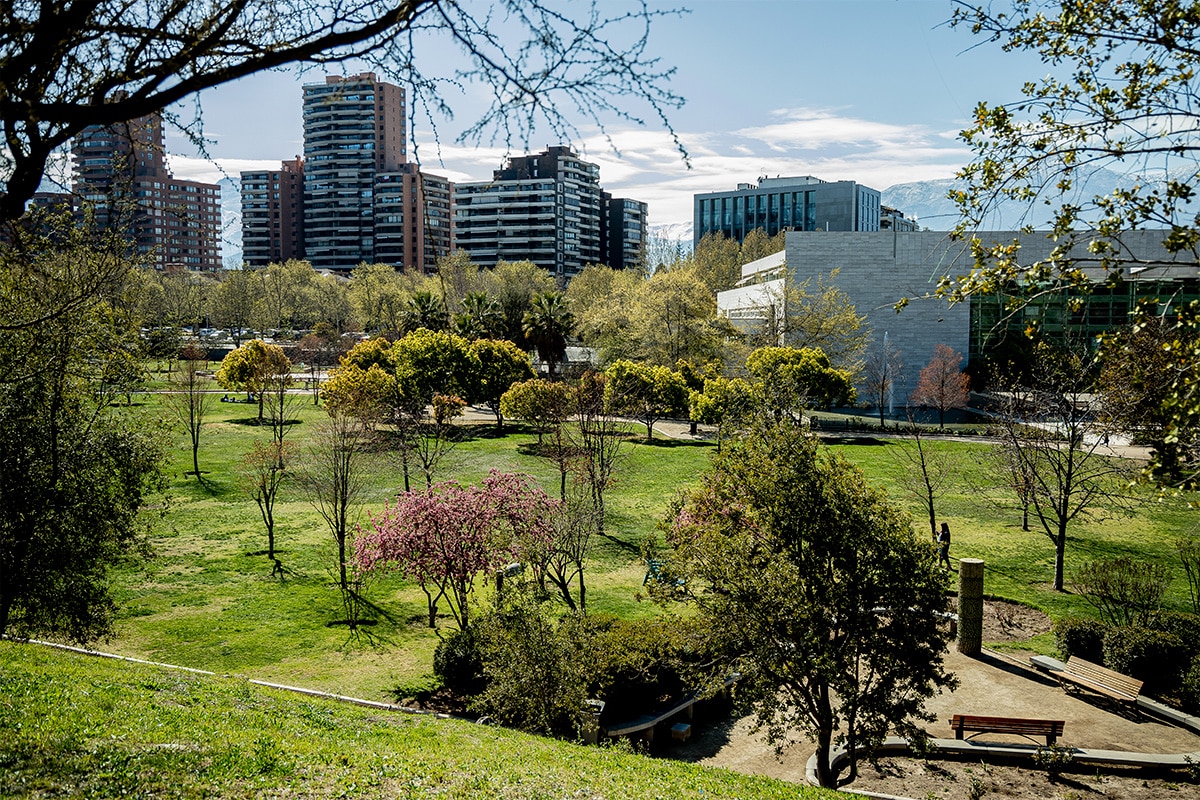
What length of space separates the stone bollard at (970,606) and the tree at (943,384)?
2964cm

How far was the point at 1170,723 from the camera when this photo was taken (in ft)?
42.9

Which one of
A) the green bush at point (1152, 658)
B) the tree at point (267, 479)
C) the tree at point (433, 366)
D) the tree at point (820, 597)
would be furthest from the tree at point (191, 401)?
the green bush at point (1152, 658)

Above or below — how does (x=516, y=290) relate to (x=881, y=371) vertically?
above

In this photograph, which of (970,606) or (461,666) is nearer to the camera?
(461,666)

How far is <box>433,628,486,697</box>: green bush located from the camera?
13461 millimetres

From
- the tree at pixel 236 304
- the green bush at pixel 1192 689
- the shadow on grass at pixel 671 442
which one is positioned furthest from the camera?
the tree at pixel 236 304

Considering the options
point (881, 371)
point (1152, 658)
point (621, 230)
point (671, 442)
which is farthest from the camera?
point (621, 230)

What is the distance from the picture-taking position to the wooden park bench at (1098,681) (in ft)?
43.7

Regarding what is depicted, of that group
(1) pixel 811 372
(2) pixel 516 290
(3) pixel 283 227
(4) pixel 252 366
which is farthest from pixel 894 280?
(3) pixel 283 227

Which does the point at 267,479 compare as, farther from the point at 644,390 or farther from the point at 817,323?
the point at 817,323

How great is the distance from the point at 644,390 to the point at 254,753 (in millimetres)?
33261

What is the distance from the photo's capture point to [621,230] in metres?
144

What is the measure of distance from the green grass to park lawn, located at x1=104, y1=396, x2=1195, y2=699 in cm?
347

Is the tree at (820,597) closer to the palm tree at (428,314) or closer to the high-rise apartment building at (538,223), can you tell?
the palm tree at (428,314)
